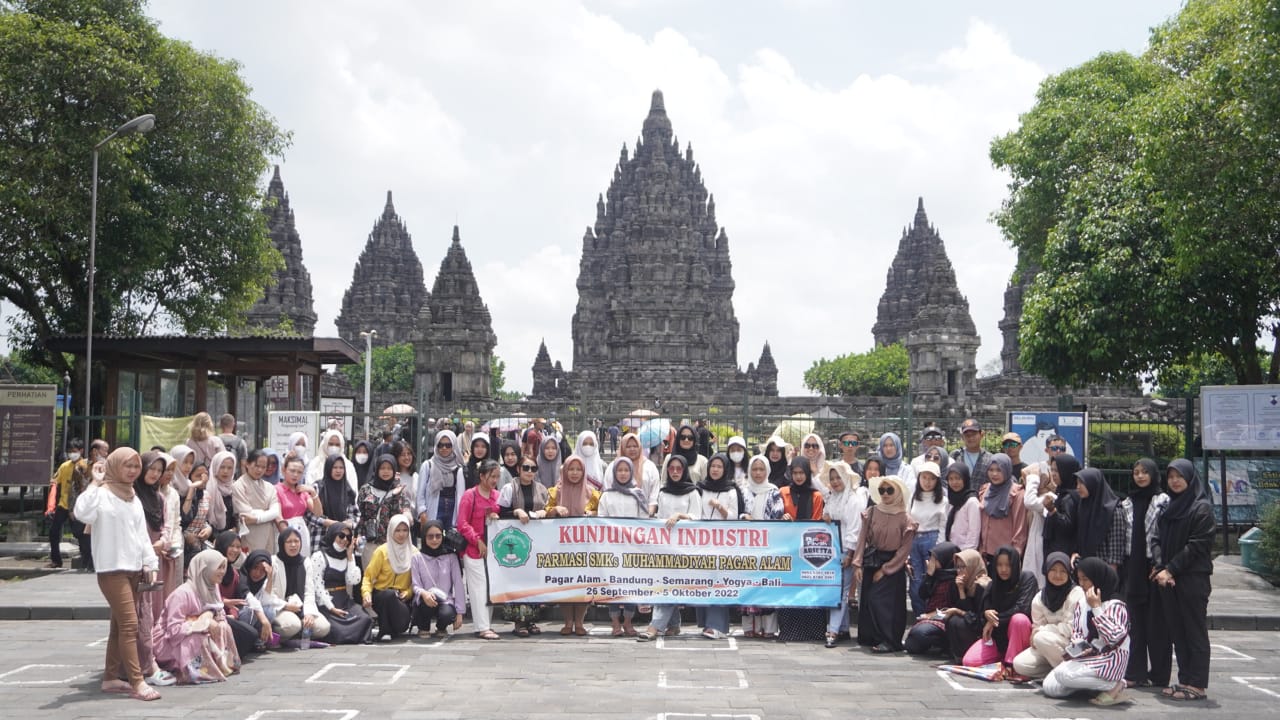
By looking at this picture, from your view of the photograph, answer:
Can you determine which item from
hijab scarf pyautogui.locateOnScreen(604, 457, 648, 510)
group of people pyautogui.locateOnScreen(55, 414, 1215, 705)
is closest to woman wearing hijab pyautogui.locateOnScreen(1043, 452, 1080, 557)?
group of people pyautogui.locateOnScreen(55, 414, 1215, 705)

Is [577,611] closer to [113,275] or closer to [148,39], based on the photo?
[113,275]

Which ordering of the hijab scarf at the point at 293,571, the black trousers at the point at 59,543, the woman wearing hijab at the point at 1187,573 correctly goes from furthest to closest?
1. the black trousers at the point at 59,543
2. the hijab scarf at the point at 293,571
3. the woman wearing hijab at the point at 1187,573

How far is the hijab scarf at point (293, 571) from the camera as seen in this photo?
412 inches

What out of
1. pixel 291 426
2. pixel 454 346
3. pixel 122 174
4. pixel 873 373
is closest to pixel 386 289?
pixel 454 346

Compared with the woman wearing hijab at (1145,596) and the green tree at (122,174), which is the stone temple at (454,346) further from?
the woman wearing hijab at (1145,596)

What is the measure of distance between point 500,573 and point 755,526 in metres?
2.69

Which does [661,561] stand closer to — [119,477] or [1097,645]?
[1097,645]

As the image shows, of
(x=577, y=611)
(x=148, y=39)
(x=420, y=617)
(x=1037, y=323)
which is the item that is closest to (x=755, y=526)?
(x=577, y=611)

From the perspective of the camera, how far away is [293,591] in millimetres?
10555

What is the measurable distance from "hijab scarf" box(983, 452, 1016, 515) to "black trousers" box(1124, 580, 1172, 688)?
1.49m

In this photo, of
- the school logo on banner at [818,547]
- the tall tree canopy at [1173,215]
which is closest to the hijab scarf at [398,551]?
the school logo on banner at [818,547]

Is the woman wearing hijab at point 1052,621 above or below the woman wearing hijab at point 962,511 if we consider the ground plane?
below

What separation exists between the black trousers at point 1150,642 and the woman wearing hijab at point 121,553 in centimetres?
796

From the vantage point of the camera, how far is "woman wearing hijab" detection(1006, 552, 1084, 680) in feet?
29.4
